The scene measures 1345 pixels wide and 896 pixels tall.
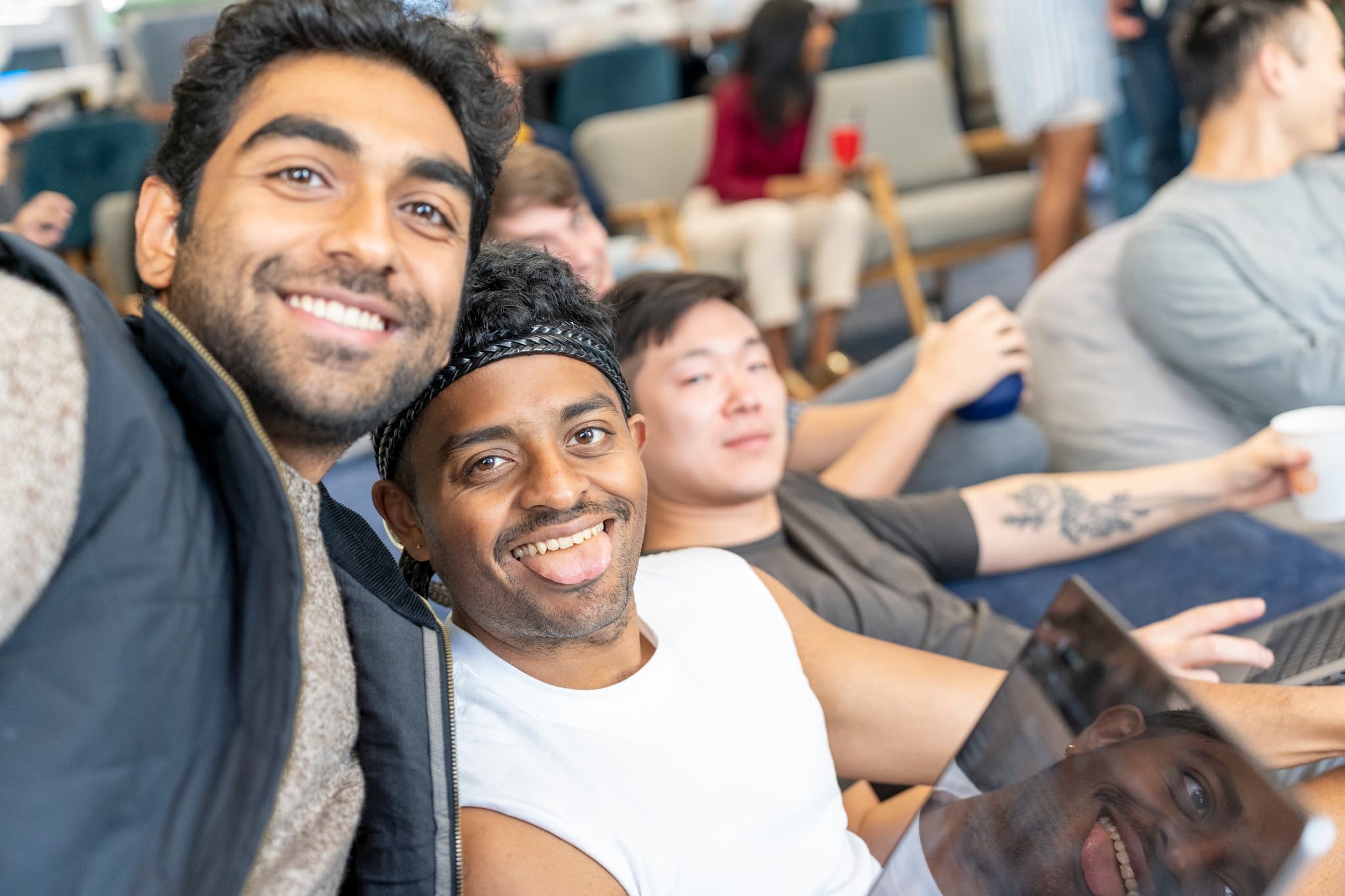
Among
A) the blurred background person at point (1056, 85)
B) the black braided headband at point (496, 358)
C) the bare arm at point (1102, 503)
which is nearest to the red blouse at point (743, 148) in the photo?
the blurred background person at point (1056, 85)

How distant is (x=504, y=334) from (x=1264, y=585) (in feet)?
4.13

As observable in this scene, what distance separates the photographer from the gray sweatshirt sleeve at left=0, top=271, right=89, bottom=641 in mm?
697

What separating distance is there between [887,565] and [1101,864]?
92cm

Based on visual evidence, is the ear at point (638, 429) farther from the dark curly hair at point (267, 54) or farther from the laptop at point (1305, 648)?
the laptop at point (1305, 648)

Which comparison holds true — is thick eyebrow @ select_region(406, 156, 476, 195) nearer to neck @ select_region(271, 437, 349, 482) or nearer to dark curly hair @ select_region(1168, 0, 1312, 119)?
neck @ select_region(271, 437, 349, 482)

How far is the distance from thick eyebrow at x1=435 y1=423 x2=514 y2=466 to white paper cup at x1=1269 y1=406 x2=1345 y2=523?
1191 millimetres

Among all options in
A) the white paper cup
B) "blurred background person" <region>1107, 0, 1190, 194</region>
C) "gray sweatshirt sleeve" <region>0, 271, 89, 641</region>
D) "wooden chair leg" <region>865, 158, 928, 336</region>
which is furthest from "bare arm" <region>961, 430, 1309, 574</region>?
"wooden chair leg" <region>865, 158, 928, 336</region>

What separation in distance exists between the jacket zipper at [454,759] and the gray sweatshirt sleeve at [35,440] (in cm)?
36

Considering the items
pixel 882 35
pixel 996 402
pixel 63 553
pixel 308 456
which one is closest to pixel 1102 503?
pixel 996 402

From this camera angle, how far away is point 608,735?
1.11 metres

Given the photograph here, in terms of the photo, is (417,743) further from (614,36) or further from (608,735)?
(614,36)

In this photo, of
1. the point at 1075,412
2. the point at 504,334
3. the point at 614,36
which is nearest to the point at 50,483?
the point at 504,334

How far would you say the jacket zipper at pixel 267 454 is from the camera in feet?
2.62

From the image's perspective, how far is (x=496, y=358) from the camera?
1.15 m
